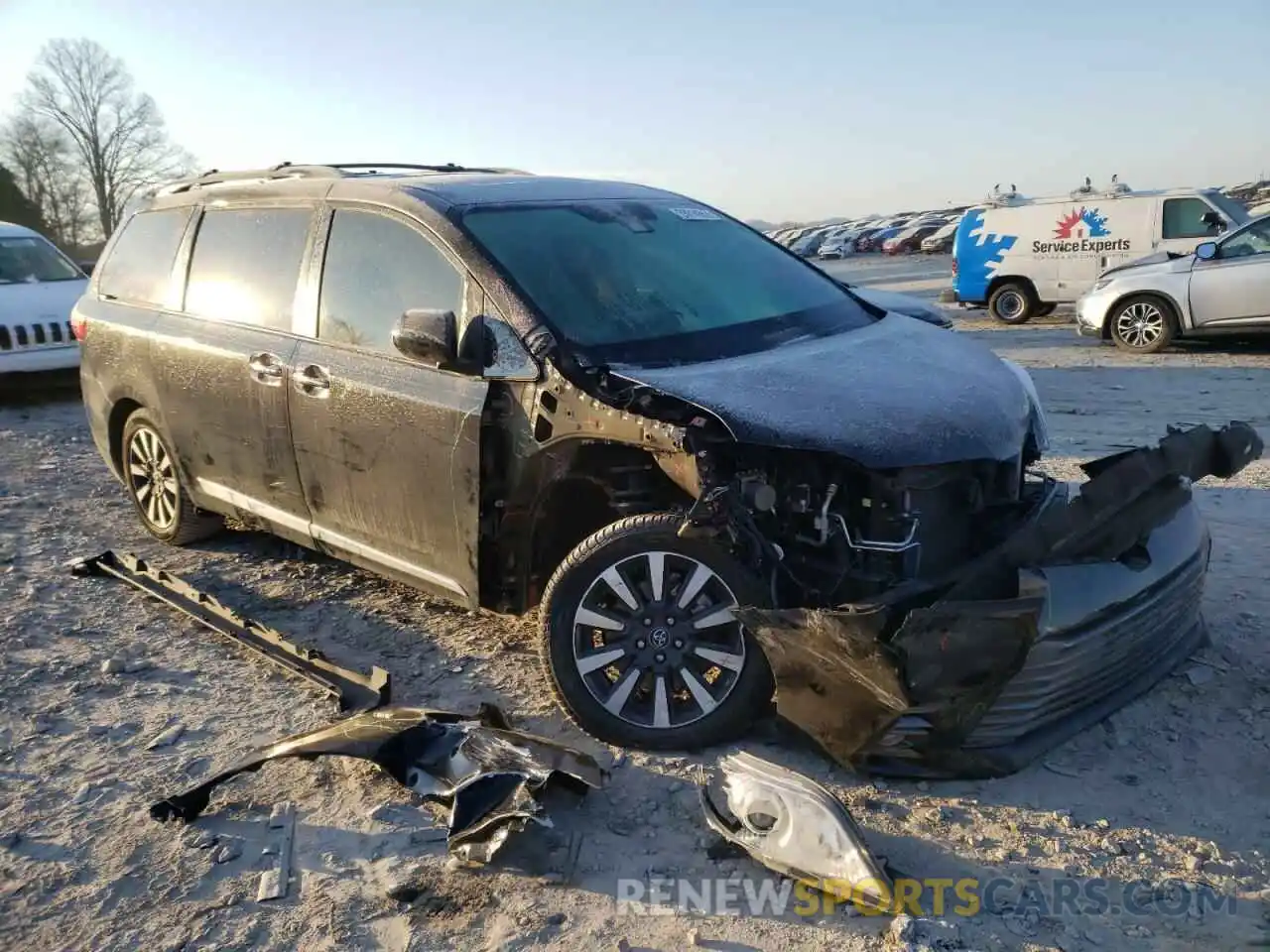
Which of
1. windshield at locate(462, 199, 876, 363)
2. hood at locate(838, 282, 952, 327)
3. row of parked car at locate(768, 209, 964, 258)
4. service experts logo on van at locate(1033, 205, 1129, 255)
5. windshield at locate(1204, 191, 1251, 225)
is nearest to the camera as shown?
windshield at locate(462, 199, 876, 363)

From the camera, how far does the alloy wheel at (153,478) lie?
5598 mm

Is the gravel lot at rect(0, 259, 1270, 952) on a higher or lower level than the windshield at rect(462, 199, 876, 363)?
lower

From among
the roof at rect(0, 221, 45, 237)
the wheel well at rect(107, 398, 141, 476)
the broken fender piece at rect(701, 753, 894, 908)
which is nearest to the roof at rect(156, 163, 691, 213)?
the wheel well at rect(107, 398, 141, 476)

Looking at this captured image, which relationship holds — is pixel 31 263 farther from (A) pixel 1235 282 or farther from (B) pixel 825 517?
(A) pixel 1235 282

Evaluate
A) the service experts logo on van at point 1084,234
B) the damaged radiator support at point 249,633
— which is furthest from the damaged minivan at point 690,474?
the service experts logo on van at point 1084,234

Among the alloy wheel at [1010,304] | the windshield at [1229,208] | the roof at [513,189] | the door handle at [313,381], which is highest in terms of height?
the windshield at [1229,208]

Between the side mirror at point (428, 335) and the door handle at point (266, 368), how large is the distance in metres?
0.99

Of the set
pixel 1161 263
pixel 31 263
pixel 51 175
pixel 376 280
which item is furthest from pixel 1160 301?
pixel 51 175

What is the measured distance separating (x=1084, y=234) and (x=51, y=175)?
148ft

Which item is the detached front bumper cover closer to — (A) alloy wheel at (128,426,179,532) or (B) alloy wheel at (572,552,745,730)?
(B) alloy wheel at (572,552,745,730)

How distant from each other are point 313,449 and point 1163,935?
11.1 ft

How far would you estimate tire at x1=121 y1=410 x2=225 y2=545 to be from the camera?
5574 mm

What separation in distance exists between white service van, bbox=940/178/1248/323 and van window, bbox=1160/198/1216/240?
13 mm

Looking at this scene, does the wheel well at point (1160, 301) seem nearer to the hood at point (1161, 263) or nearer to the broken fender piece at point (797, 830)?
the hood at point (1161, 263)
